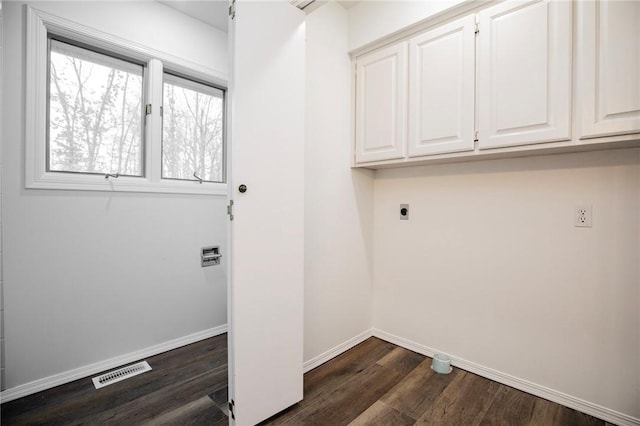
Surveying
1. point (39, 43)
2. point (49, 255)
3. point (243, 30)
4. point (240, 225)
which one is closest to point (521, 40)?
point (243, 30)

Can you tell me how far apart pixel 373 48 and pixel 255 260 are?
180 cm

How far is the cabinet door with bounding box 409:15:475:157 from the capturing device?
1.80 metres

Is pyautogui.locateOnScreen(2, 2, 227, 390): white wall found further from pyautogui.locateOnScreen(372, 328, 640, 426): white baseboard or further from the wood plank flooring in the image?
pyautogui.locateOnScreen(372, 328, 640, 426): white baseboard

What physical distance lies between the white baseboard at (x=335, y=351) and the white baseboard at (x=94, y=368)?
1.06 m

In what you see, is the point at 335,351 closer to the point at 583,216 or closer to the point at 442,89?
the point at 583,216

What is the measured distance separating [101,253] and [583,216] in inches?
119

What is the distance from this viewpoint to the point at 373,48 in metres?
2.22

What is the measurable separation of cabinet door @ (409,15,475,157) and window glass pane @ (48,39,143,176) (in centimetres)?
208

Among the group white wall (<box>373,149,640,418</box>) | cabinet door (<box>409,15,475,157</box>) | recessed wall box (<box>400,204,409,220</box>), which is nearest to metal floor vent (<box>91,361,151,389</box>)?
white wall (<box>373,149,640,418</box>)

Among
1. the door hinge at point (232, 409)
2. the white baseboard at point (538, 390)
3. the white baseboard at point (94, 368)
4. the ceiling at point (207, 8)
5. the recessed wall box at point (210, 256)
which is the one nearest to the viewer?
the door hinge at point (232, 409)

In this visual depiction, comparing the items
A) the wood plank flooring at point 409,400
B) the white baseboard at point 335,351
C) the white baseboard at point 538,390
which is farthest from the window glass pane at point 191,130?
the white baseboard at point 538,390

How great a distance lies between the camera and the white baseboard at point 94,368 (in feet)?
5.70

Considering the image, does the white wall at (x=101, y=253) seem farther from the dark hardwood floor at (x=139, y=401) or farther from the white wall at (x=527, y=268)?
the white wall at (x=527, y=268)

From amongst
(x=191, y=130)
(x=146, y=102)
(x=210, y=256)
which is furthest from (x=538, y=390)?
(x=146, y=102)
